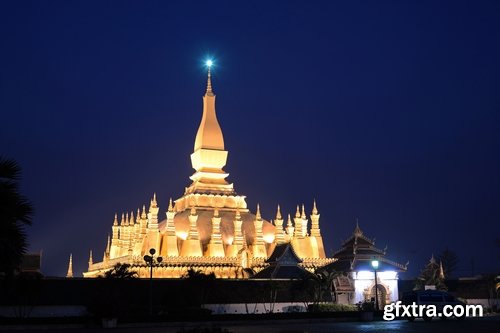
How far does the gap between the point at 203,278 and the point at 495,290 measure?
18.7 m

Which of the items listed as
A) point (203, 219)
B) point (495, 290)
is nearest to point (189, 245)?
point (203, 219)

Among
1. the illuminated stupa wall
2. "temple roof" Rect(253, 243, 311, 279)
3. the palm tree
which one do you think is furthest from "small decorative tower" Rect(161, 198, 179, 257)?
the palm tree

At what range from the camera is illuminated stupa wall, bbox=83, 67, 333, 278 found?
54.3 metres

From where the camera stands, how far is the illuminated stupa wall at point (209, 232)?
5434 centimetres

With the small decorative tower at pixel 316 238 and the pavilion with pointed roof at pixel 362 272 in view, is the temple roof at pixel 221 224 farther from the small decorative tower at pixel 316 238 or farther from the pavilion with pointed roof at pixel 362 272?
the pavilion with pointed roof at pixel 362 272

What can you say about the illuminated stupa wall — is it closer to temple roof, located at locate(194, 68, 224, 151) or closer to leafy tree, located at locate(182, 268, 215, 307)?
temple roof, located at locate(194, 68, 224, 151)

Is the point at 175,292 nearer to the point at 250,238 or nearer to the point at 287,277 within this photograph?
the point at 287,277

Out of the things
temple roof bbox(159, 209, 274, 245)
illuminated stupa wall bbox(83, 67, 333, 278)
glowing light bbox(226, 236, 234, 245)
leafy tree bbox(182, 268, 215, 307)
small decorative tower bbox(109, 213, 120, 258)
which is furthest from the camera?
small decorative tower bbox(109, 213, 120, 258)

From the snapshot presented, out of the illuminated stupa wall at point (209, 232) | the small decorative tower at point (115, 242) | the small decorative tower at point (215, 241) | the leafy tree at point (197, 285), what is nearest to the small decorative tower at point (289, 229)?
the illuminated stupa wall at point (209, 232)

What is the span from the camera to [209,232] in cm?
5872

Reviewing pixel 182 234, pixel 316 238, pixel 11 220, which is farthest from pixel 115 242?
pixel 11 220

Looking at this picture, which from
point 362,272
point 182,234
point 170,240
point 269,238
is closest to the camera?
point 362,272

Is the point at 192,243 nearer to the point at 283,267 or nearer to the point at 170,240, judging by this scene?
the point at 170,240

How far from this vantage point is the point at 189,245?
5544 cm
